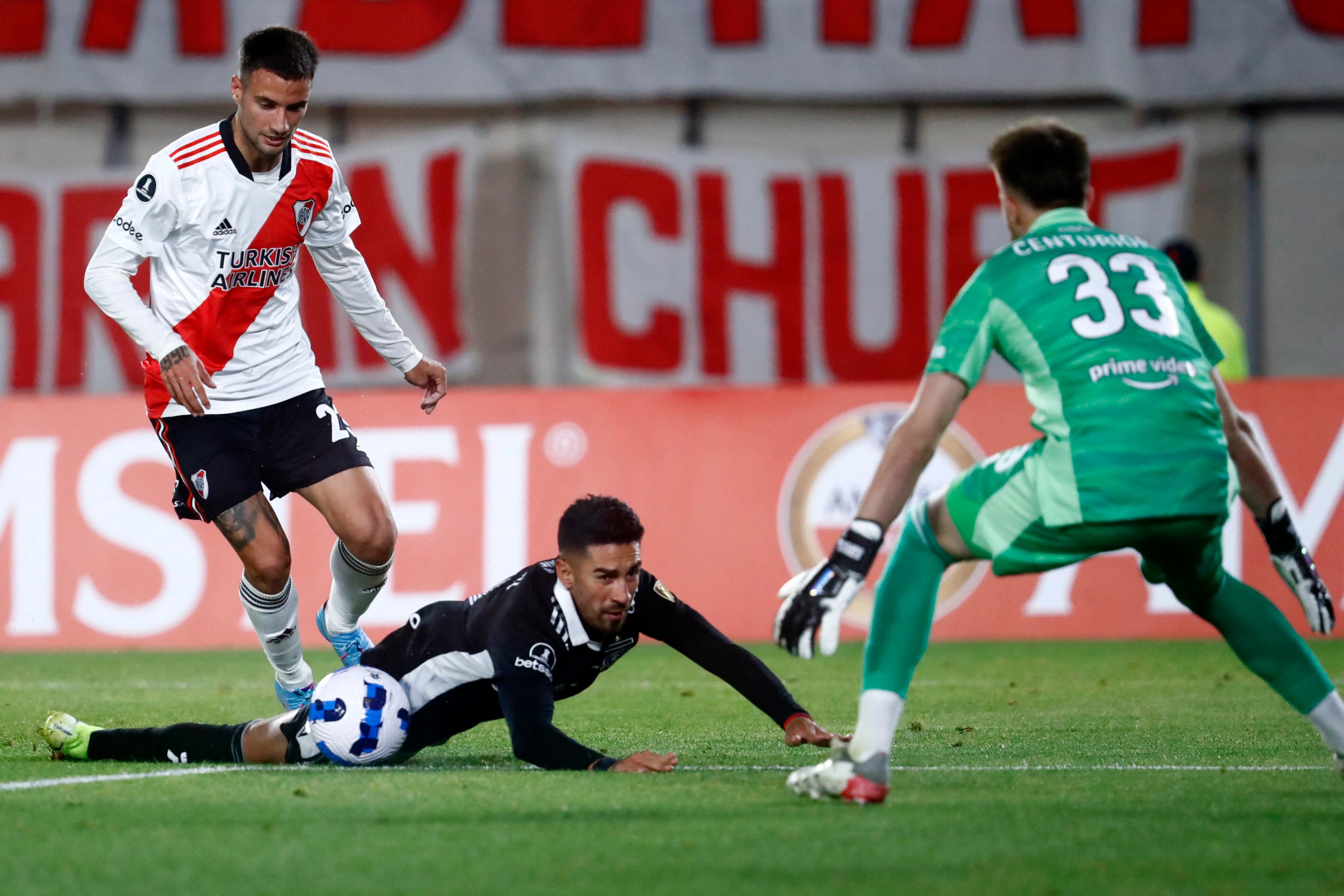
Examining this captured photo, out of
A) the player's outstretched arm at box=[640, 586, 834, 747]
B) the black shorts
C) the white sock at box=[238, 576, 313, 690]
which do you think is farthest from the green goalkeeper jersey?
the white sock at box=[238, 576, 313, 690]

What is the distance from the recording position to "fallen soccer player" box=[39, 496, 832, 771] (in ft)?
14.8

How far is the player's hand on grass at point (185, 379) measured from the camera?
4.86 meters

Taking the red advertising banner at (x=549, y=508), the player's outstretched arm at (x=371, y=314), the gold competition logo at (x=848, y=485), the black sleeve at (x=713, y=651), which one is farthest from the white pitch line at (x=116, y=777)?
the gold competition logo at (x=848, y=485)

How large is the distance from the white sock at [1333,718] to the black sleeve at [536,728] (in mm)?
1816

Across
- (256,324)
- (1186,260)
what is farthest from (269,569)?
(1186,260)

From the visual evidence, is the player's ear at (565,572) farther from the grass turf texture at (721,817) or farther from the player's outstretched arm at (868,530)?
the player's outstretched arm at (868,530)

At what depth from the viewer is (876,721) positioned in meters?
3.88

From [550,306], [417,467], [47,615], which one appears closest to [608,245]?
[550,306]

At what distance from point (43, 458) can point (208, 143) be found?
469 centimetres

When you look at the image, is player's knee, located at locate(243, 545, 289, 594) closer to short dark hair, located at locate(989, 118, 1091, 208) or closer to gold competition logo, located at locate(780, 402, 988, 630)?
short dark hair, located at locate(989, 118, 1091, 208)

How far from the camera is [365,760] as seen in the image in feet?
15.6

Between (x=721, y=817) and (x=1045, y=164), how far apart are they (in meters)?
1.71

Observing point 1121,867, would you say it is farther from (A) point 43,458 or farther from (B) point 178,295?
(A) point 43,458

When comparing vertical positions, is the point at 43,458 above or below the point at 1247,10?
below
